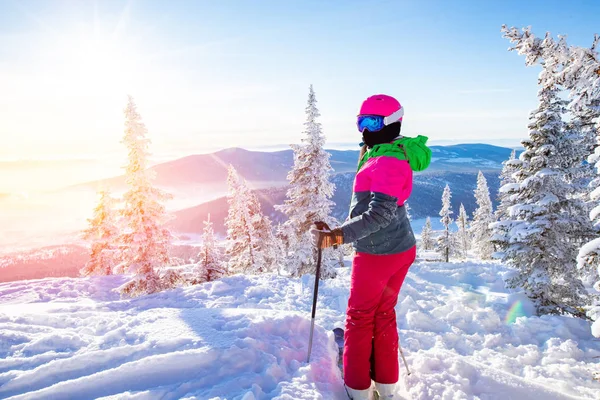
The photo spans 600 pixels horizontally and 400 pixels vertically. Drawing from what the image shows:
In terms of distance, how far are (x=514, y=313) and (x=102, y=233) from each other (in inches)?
1119

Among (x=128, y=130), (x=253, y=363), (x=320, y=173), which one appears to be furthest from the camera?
(x=320, y=173)

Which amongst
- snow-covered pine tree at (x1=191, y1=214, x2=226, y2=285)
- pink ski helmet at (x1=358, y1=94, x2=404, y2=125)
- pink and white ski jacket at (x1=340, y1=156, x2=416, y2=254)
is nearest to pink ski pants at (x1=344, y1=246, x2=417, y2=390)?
pink and white ski jacket at (x1=340, y1=156, x2=416, y2=254)

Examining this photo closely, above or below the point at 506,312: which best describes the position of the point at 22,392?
above

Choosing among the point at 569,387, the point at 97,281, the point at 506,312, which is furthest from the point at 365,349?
the point at 97,281

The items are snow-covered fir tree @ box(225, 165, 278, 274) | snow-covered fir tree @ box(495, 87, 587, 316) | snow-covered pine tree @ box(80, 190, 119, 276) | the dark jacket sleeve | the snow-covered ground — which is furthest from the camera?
snow-covered fir tree @ box(225, 165, 278, 274)

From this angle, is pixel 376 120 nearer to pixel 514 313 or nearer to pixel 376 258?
pixel 376 258

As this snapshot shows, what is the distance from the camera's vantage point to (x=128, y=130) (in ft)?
60.1

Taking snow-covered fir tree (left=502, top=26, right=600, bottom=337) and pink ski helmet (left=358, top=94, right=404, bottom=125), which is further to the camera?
snow-covered fir tree (left=502, top=26, right=600, bottom=337)

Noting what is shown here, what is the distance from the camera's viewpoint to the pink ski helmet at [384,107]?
3.57m

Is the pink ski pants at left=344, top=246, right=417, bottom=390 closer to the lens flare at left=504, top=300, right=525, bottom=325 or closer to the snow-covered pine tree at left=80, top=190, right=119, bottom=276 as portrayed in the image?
the lens flare at left=504, top=300, right=525, bottom=325

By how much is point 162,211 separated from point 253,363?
1712cm

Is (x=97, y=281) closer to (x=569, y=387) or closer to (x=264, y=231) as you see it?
(x=569, y=387)

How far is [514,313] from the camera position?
27.8 feet

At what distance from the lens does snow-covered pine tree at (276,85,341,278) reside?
21812 mm
